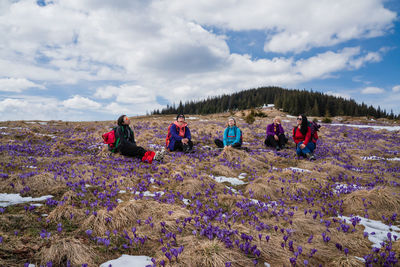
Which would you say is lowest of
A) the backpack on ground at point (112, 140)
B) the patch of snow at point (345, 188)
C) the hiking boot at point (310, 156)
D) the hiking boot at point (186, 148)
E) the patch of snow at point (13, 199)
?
the patch of snow at point (345, 188)

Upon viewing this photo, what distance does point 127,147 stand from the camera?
31.2 feet

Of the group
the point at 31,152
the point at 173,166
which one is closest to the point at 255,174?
the point at 173,166

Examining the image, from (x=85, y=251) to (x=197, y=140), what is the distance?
12.1m

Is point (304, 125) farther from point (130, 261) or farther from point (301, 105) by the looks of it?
point (301, 105)

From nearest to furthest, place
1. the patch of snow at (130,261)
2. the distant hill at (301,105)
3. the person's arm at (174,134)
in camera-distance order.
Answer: the patch of snow at (130,261) < the person's arm at (174,134) < the distant hill at (301,105)

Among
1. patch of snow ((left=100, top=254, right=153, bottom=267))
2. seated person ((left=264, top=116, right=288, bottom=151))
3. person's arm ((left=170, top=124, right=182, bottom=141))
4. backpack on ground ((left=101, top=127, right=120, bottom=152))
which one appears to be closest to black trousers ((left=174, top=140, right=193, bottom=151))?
person's arm ((left=170, top=124, right=182, bottom=141))

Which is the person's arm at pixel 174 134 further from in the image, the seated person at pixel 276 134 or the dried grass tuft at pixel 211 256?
the dried grass tuft at pixel 211 256

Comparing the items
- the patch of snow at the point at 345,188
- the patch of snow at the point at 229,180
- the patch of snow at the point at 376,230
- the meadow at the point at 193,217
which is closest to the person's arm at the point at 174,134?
the meadow at the point at 193,217

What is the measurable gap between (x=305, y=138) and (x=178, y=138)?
21.5ft

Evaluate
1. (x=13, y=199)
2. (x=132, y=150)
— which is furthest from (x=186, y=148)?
(x=13, y=199)

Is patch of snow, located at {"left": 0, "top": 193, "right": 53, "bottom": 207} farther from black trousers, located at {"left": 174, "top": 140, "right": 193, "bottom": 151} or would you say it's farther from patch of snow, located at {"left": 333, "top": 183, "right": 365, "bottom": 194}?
patch of snow, located at {"left": 333, "top": 183, "right": 365, "bottom": 194}

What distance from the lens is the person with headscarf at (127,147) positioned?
9.02 meters

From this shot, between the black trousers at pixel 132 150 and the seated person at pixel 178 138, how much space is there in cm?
226

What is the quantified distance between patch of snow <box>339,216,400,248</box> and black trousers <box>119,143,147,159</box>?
7.63m
